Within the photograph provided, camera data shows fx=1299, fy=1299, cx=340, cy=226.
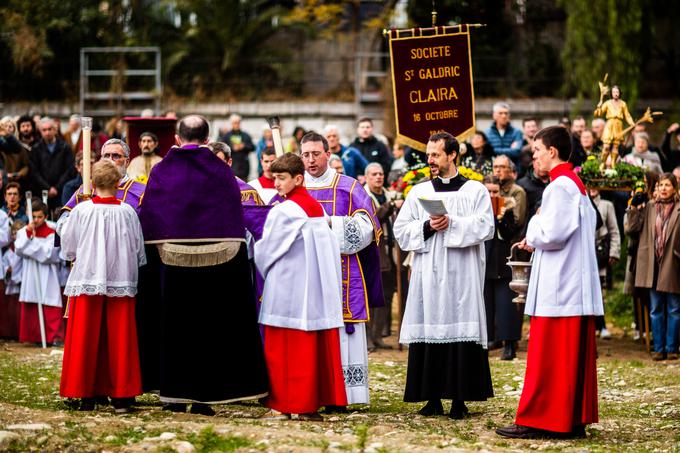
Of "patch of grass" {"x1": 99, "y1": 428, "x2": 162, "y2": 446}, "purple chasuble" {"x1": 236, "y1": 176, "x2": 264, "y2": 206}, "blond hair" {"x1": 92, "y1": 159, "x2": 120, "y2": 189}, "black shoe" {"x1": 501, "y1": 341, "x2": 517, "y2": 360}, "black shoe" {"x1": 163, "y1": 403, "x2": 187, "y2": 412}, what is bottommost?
"patch of grass" {"x1": 99, "y1": 428, "x2": 162, "y2": 446}

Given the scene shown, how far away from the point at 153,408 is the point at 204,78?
19.4m

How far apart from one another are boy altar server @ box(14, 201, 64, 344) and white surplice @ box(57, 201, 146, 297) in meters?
6.86

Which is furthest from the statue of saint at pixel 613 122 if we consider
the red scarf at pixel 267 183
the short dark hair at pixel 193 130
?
the short dark hair at pixel 193 130

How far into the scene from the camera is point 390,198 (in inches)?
663

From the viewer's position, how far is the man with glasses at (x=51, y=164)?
65.4 ft

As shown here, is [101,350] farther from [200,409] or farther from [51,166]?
[51,166]

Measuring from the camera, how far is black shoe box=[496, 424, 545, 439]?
10.0 meters

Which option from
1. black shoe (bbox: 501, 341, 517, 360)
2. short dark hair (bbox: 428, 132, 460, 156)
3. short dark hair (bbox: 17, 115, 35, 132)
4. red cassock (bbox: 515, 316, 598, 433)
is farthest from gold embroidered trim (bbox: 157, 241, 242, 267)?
short dark hair (bbox: 17, 115, 35, 132)

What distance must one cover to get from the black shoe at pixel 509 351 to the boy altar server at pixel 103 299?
6.18 m

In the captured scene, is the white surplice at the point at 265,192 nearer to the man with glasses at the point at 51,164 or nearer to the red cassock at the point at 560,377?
the red cassock at the point at 560,377

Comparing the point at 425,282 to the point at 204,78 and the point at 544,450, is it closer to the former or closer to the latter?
the point at 544,450

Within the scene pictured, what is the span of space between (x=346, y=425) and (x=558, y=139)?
280 centimetres

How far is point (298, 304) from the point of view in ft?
33.9

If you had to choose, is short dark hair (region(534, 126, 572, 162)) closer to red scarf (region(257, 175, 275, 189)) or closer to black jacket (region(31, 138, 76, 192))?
red scarf (region(257, 175, 275, 189))
